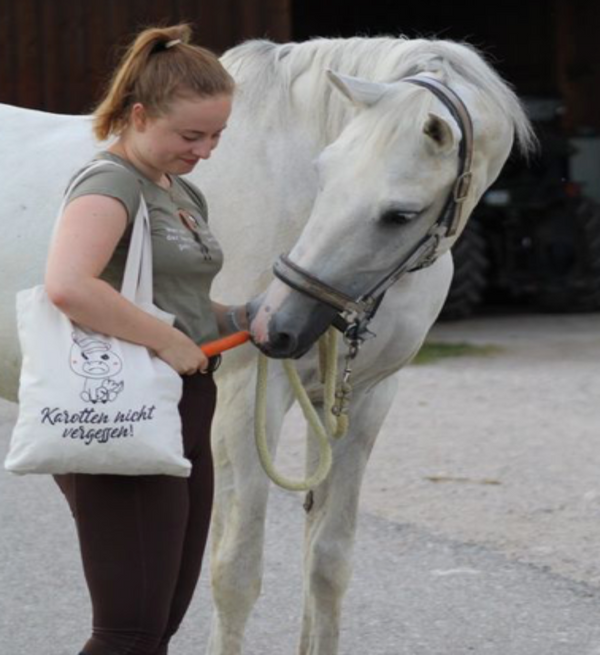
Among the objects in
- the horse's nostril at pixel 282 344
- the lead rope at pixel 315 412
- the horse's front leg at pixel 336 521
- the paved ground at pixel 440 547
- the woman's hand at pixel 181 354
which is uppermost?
the woman's hand at pixel 181 354

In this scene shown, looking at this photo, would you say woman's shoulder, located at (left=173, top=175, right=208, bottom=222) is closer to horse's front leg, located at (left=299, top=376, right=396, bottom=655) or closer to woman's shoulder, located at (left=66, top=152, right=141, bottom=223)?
woman's shoulder, located at (left=66, top=152, right=141, bottom=223)

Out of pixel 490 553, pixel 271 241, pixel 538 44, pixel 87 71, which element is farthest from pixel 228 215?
pixel 538 44

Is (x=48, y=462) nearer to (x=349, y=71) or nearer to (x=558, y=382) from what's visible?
(x=349, y=71)

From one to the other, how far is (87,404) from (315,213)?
696 mm

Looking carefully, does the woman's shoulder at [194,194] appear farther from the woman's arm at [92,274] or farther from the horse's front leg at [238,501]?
the horse's front leg at [238,501]

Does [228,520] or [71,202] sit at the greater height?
[71,202]

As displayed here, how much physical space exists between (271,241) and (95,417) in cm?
102

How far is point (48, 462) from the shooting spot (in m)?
2.59

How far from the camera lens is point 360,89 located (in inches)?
121

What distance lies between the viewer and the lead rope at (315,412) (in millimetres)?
3230

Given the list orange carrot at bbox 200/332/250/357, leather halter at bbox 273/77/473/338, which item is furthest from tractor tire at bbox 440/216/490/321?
orange carrot at bbox 200/332/250/357

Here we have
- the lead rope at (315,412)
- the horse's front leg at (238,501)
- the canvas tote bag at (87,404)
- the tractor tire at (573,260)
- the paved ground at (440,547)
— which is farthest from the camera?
the tractor tire at (573,260)

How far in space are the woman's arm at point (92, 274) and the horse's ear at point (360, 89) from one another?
0.66 meters

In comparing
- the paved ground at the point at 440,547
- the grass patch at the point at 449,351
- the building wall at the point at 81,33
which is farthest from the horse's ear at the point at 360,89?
the building wall at the point at 81,33
